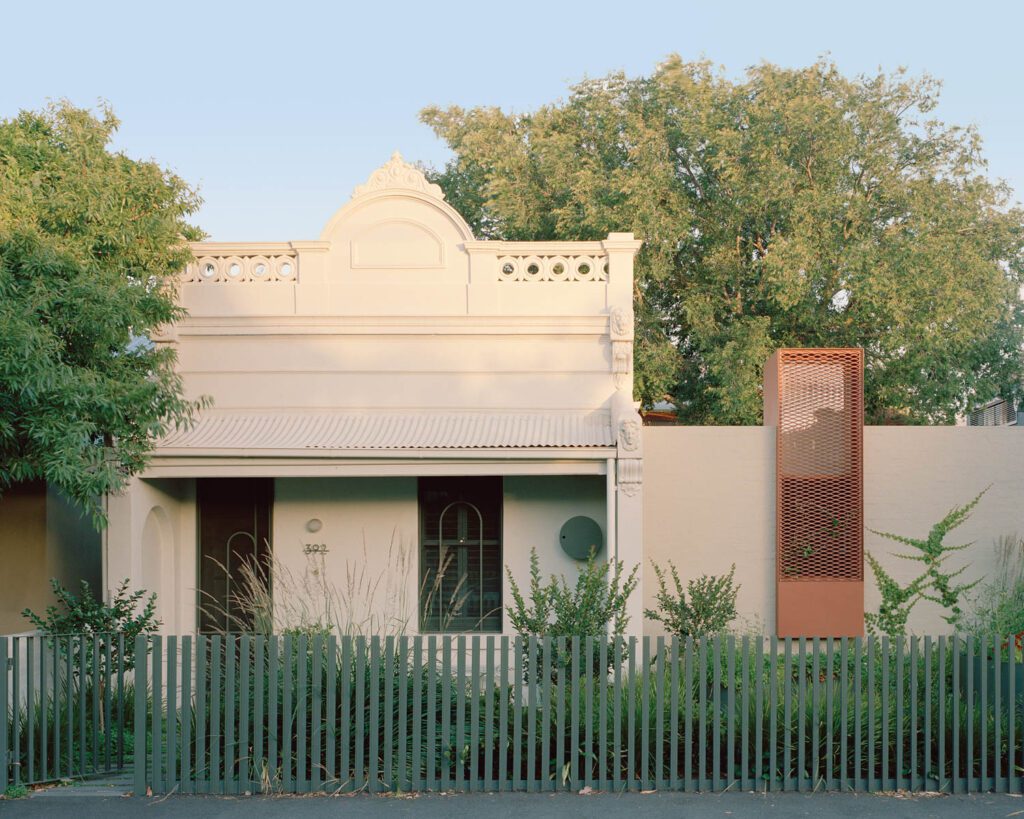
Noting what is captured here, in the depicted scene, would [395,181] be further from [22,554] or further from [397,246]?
[22,554]

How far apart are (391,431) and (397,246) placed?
2271mm

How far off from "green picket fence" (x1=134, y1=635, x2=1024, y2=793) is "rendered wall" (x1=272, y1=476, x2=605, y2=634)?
15.5 ft

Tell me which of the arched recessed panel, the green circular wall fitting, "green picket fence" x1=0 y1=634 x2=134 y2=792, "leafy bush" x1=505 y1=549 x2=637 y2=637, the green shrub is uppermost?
the arched recessed panel

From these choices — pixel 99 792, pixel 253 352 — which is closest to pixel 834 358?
pixel 253 352

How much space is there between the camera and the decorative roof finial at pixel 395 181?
12281 mm

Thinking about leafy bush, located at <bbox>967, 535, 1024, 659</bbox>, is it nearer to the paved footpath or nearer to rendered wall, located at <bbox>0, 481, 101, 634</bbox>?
the paved footpath

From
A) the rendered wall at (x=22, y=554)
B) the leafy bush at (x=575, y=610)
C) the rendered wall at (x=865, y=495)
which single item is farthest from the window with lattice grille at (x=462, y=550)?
the rendered wall at (x=22, y=554)

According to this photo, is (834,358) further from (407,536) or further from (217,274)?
(217,274)

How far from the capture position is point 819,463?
40.6 ft

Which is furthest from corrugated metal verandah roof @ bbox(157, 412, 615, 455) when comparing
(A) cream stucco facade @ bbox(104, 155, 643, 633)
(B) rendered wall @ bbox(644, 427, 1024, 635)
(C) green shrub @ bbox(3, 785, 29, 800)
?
(C) green shrub @ bbox(3, 785, 29, 800)

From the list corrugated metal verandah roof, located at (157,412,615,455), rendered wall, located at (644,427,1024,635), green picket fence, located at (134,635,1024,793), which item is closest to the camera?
green picket fence, located at (134,635,1024,793)

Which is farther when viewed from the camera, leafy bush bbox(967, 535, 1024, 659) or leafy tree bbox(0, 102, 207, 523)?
leafy bush bbox(967, 535, 1024, 659)

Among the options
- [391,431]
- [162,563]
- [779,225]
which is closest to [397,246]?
[391,431]

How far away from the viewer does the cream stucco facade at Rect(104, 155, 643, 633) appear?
12172 millimetres
